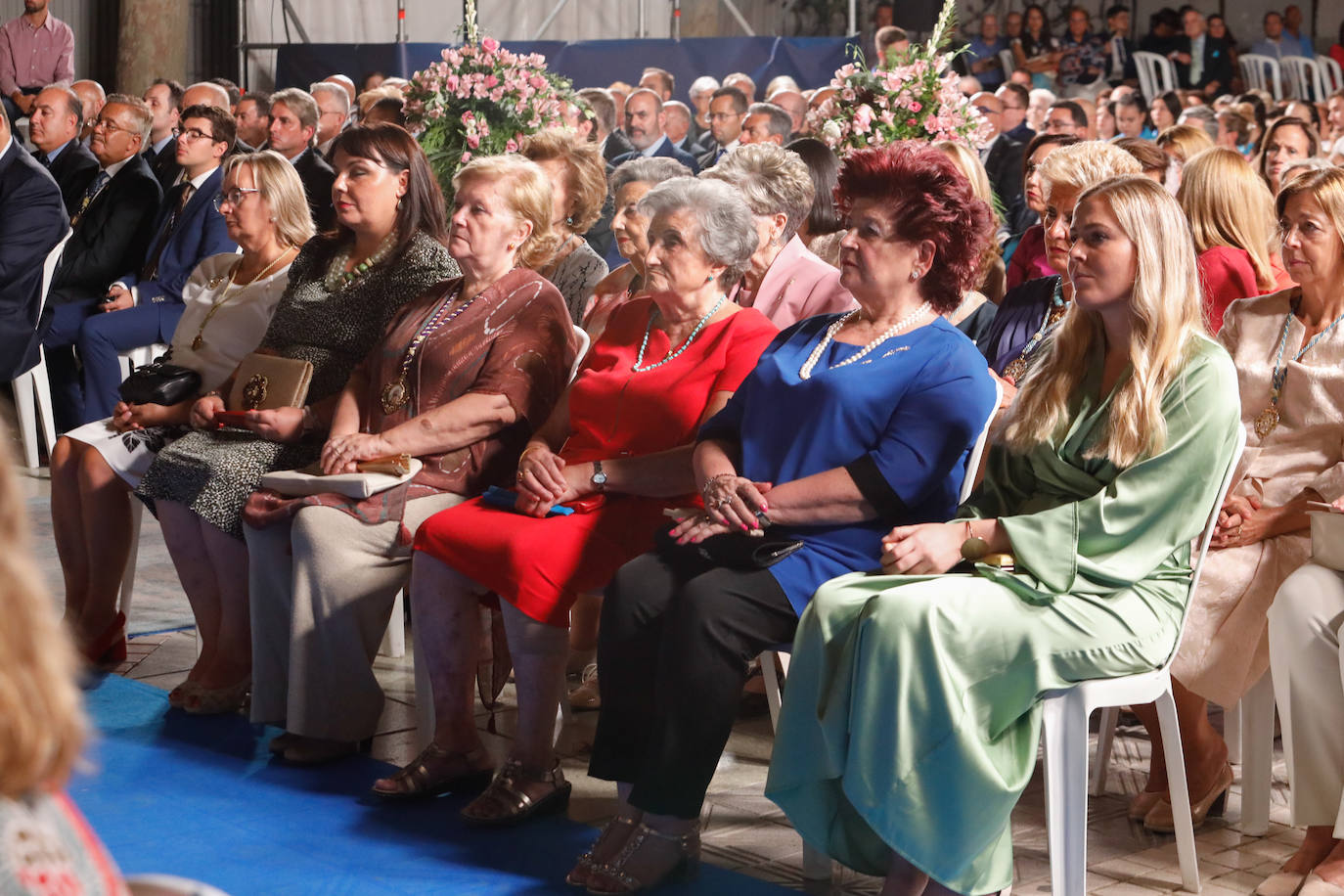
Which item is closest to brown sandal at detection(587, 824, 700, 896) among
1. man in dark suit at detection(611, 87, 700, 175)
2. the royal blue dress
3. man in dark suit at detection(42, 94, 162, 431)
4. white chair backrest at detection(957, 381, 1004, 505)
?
the royal blue dress

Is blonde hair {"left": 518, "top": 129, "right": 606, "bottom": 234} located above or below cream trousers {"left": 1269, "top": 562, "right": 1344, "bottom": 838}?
above

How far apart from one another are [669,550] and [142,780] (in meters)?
1.31

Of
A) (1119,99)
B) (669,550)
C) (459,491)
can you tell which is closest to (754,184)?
(459,491)

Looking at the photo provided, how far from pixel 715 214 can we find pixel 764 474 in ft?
2.06

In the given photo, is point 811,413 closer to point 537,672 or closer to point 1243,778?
point 537,672

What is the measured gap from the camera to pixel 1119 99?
10250 mm

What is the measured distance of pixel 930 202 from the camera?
287cm

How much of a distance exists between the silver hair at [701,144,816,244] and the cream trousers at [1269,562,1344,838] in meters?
1.67

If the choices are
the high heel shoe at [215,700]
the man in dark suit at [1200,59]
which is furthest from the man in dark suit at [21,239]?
the man in dark suit at [1200,59]

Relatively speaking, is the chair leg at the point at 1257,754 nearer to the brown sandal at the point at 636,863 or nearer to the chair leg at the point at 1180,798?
the chair leg at the point at 1180,798

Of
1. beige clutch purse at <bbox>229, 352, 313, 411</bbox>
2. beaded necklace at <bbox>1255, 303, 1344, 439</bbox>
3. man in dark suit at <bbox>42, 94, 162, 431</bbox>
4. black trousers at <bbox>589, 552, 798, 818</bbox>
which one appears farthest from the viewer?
man in dark suit at <bbox>42, 94, 162, 431</bbox>

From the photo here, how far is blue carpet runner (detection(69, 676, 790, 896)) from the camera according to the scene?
2.82 meters

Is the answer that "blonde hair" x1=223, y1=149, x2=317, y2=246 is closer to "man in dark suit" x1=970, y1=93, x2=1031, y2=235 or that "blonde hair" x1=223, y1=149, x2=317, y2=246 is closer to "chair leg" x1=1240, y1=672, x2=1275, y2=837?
"chair leg" x1=1240, y1=672, x2=1275, y2=837

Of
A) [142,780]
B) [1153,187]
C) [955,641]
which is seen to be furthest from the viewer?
[142,780]
